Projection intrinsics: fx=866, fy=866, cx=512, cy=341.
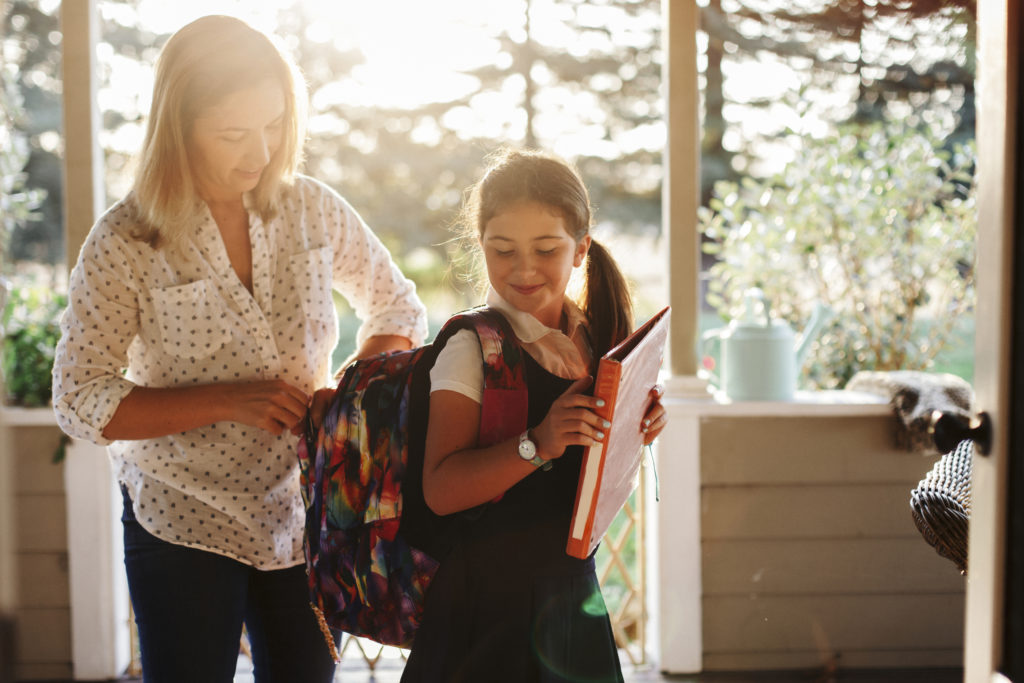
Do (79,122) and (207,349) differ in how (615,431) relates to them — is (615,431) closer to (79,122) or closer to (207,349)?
(207,349)

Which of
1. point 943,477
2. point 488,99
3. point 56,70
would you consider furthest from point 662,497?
point 56,70

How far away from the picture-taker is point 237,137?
4.09 feet

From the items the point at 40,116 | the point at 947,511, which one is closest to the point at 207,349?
the point at 947,511

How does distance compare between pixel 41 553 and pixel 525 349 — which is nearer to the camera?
pixel 525 349

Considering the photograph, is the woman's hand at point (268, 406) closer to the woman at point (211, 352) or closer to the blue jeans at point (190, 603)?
the woman at point (211, 352)

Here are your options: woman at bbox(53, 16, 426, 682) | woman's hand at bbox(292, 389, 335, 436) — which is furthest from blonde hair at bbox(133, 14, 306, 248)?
woman's hand at bbox(292, 389, 335, 436)

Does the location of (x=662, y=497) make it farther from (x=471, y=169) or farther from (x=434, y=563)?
(x=471, y=169)

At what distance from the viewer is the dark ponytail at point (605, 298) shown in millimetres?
1283

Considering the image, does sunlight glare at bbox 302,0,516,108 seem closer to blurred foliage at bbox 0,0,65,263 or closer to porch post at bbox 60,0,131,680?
blurred foliage at bbox 0,0,65,263

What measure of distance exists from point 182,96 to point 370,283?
0.43 metres

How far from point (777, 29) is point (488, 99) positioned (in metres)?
2.31

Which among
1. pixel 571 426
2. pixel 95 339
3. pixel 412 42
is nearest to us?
pixel 571 426

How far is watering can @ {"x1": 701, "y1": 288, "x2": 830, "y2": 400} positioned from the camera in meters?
2.42

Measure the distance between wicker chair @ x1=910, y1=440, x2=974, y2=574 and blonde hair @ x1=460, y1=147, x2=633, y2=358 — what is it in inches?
22.1
